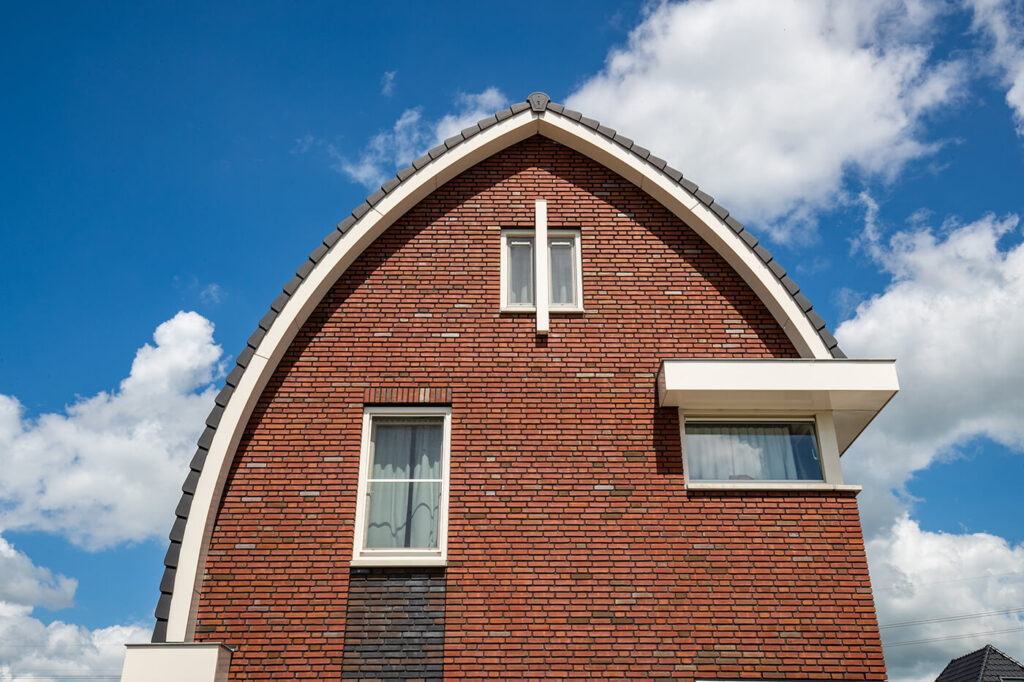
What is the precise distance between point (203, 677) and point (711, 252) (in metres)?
7.96

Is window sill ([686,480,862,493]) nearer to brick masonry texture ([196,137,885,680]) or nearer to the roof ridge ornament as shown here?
brick masonry texture ([196,137,885,680])

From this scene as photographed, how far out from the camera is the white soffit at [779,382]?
410 inches

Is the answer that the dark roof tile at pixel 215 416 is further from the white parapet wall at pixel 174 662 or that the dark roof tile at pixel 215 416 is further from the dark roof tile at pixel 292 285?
the white parapet wall at pixel 174 662

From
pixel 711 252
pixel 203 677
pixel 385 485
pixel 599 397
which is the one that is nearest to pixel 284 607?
pixel 203 677

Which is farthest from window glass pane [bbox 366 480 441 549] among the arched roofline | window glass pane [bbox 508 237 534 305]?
window glass pane [bbox 508 237 534 305]

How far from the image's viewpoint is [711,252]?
468 inches

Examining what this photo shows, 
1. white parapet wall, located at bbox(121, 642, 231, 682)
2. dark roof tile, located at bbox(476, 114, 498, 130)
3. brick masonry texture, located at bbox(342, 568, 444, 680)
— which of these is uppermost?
dark roof tile, located at bbox(476, 114, 498, 130)

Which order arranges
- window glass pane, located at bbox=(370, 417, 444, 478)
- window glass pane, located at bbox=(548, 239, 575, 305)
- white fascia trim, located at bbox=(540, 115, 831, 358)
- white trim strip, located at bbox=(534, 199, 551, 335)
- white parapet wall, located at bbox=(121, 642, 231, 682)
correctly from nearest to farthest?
1. white parapet wall, located at bbox=(121, 642, 231, 682)
2. window glass pane, located at bbox=(370, 417, 444, 478)
3. white fascia trim, located at bbox=(540, 115, 831, 358)
4. white trim strip, located at bbox=(534, 199, 551, 335)
5. window glass pane, located at bbox=(548, 239, 575, 305)

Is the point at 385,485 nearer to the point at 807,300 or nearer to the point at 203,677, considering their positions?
the point at 203,677

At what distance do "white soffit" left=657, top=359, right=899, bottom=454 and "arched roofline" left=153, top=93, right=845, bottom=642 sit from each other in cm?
43

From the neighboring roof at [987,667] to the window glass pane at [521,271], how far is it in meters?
20.5

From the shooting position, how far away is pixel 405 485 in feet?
34.7

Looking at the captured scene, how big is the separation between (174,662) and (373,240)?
5655 millimetres

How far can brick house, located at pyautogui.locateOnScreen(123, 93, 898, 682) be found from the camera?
379 inches
